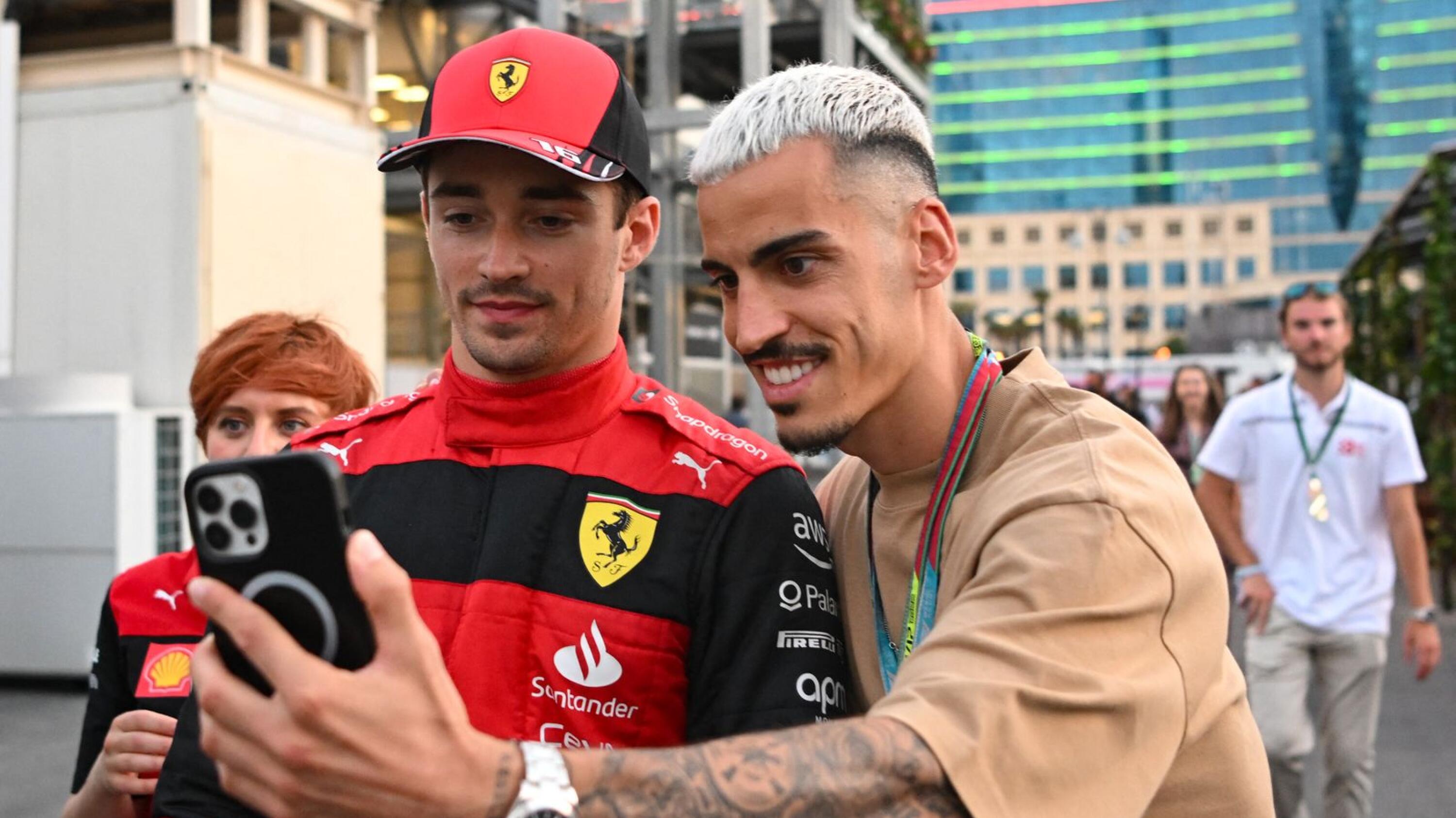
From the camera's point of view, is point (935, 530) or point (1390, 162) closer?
point (935, 530)

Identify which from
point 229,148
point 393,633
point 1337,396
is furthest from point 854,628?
point 229,148

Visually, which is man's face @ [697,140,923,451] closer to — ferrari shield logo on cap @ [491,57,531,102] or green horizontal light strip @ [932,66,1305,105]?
ferrari shield logo on cap @ [491,57,531,102]

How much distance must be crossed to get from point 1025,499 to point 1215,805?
521 millimetres

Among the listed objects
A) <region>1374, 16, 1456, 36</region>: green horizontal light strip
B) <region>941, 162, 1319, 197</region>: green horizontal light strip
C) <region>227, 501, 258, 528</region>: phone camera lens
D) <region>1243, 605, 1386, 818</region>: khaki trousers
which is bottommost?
<region>1243, 605, 1386, 818</region>: khaki trousers

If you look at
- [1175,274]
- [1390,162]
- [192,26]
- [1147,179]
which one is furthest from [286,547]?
[1390,162]

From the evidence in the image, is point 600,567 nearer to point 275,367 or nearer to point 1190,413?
point 275,367

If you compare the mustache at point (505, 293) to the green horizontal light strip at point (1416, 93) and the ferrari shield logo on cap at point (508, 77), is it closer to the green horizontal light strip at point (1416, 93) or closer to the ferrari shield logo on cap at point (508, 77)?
the ferrari shield logo on cap at point (508, 77)

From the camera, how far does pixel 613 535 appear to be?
6.87 feet

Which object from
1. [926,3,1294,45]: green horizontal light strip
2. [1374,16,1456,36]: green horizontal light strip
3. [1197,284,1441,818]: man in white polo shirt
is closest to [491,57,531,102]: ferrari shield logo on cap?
[1197,284,1441,818]: man in white polo shirt

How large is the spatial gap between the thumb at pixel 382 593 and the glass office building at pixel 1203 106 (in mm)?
114148

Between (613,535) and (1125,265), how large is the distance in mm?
122562

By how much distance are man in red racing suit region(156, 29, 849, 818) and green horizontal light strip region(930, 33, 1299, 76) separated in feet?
403

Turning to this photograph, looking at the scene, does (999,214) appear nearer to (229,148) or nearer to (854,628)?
(229,148)

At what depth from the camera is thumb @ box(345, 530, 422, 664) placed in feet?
3.67
